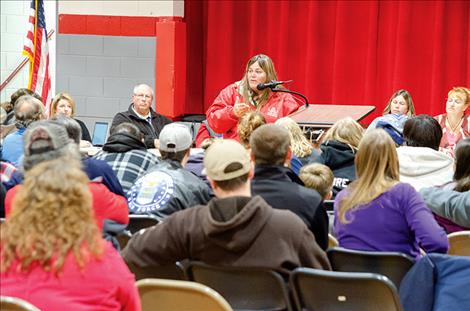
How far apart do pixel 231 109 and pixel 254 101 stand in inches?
7.5

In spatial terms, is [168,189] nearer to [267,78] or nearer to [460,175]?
[460,175]

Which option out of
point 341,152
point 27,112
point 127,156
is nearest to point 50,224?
point 127,156

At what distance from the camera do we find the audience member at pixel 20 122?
16.5ft

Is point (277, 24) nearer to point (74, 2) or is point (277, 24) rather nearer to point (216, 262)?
point (74, 2)

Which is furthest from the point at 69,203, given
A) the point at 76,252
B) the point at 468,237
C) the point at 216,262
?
the point at 468,237

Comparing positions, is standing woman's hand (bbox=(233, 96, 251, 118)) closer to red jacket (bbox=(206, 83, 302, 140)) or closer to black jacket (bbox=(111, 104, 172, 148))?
red jacket (bbox=(206, 83, 302, 140))

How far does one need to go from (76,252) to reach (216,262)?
2.70ft

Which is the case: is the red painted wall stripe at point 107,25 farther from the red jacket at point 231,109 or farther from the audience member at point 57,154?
the audience member at point 57,154

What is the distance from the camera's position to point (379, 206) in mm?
3459

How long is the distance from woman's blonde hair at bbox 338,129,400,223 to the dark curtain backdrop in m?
5.31

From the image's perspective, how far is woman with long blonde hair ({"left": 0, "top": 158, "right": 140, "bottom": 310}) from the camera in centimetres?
233

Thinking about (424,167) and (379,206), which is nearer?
(379,206)

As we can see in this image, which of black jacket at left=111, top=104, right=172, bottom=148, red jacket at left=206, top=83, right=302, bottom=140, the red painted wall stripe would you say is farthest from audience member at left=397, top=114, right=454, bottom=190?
the red painted wall stripe

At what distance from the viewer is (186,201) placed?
4.00 meters
